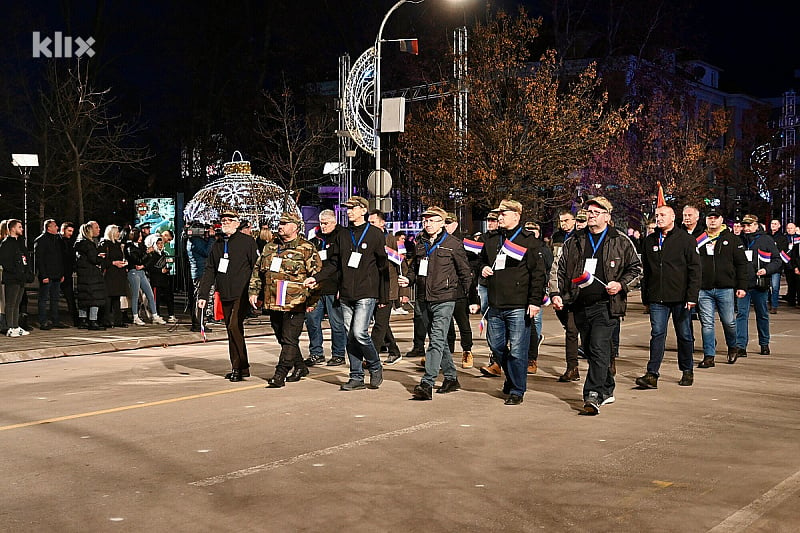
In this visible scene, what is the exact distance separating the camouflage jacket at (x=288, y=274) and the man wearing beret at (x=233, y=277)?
24cm

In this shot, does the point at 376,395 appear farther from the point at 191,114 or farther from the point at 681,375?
the point at 191,114

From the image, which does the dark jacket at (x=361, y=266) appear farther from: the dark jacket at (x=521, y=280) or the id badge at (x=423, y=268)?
the dark jacket at (x=521, y=280)

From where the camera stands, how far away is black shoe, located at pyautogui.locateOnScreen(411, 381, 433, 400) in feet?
34.5

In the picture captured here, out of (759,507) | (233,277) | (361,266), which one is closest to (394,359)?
(233,277)

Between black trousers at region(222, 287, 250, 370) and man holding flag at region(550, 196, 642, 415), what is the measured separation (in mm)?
3663

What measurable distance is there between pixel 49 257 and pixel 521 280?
10479 millimetres

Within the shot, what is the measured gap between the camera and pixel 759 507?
6.41 m

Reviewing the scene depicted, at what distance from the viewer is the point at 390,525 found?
5988mm

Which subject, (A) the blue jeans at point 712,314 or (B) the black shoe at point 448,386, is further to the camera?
(A) the blue jeans at point 712,314

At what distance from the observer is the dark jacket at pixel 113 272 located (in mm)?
18578

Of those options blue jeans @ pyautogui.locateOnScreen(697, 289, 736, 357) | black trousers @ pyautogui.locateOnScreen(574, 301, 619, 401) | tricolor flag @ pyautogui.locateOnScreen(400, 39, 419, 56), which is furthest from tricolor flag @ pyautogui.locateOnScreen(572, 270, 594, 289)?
tricolor flag @ pyautogui.locateOnScreen(400, 39, 419, 56)

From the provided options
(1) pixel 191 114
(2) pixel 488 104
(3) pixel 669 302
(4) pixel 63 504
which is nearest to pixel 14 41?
(1) pixel 191 114

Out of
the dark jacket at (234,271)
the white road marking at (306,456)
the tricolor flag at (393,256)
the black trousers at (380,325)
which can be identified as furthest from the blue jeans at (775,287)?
the white road marking at (306,456)

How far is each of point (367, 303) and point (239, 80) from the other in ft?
117
